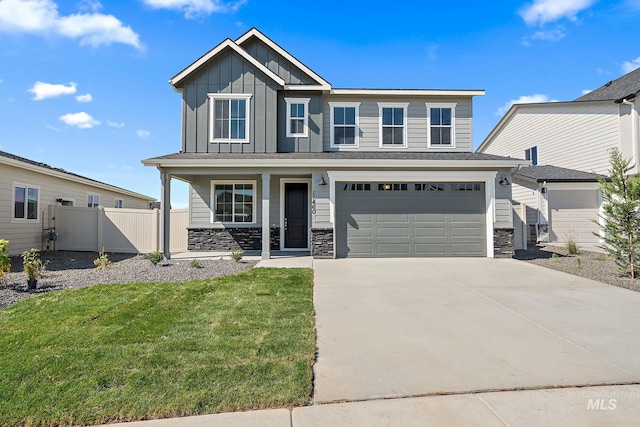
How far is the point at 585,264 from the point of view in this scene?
895 centimetres

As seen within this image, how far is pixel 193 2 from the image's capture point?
361 inches

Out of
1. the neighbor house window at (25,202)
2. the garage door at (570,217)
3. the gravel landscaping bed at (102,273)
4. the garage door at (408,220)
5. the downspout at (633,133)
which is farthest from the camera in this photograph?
the garage door at (570,217)

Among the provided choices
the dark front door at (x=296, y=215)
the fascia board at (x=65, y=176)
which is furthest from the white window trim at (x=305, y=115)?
the fascia board at (x=65, y=176)

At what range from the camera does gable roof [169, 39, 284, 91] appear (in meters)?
11.2

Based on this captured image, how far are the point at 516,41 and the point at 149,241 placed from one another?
16158 millimetres

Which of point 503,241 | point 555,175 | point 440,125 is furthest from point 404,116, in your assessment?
point 555,175

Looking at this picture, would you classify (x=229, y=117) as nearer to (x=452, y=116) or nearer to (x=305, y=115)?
(x=305, y=115)

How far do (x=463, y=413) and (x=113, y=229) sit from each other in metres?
13.0

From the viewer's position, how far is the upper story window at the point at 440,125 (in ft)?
40.0

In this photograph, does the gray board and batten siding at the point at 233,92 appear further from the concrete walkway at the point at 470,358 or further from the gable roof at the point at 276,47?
the concrete walkway at the point at 470,358

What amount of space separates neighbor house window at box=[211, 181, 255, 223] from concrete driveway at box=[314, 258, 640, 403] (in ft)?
19.3

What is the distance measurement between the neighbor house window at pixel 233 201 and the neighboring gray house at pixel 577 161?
12395 millimetres

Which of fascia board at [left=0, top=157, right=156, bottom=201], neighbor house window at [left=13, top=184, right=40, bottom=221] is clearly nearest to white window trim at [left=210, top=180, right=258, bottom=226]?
fascia board at [left=0, top=157, right=156, bottom=201]

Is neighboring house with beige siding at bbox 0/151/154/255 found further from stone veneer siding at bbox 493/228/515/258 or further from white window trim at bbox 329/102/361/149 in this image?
stone veneer siding at bbox 493/228/515/258
